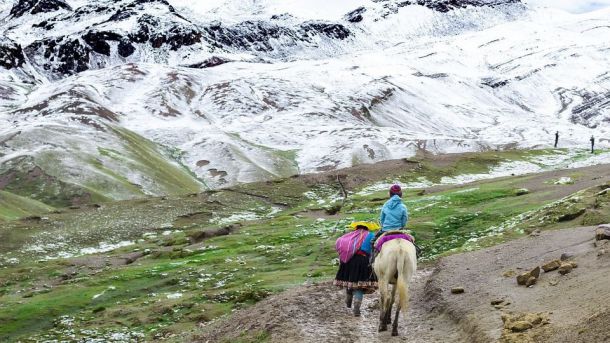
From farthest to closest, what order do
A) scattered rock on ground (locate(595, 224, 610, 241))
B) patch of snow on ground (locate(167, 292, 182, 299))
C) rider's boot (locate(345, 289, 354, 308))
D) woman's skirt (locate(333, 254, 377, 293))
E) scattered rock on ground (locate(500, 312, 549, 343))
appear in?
1. patch of snow on ground (locate(167, 292, 182, 299))
2. scattered rock on ground (locate(595, 224, 610, 241))
3. rider's boot (locate(345, 289, 354, 308))
4. woman's skirt (locate(333, 254, 377, 293))
5. scattered rock on ground (locate(500, 312, 549, 343))

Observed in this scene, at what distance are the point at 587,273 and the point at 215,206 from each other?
65.0 meters

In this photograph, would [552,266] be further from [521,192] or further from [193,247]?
[193,247]

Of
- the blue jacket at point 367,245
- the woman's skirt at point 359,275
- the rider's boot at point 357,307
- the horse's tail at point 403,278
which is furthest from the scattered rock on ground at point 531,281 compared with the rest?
the rider's boot at point 357,307

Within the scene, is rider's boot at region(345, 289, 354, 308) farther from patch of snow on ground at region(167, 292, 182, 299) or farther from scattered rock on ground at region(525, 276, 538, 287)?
patch of snow on ground at region(167, 292, 182, 299)

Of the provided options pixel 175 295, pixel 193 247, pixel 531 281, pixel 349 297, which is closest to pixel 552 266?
pixel 531 281

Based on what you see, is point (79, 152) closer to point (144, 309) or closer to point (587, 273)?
point (144, 309)

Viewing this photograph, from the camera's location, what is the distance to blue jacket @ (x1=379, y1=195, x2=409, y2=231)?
2148 centimetres

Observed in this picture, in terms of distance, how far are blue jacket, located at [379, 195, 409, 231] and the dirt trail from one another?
11.2ft

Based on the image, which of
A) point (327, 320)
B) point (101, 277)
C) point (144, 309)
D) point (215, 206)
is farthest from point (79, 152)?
point (327, 320)

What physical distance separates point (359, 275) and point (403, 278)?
3.25 m

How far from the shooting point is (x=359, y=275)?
22.9 meters

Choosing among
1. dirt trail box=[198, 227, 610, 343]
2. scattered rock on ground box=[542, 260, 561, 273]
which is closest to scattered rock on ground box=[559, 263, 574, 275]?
dirt trail box=[198, 227, 610, 343]

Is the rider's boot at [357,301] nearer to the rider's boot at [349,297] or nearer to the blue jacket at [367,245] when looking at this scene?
the rider's boot at [349,297]

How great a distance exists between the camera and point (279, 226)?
62562 mm
